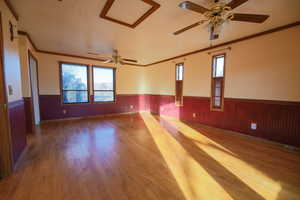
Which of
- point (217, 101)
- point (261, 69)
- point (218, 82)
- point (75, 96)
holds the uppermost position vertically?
point (261, 69)

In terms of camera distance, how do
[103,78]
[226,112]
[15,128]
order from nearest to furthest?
[15,128], [226,112], [103,78]

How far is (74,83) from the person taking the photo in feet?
16.6

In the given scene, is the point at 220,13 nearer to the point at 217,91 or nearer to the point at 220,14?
the point at 220,14

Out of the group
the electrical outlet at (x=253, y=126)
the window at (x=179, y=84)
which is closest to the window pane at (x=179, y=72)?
the window at (x=179, y=84)

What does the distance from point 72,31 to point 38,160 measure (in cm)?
274

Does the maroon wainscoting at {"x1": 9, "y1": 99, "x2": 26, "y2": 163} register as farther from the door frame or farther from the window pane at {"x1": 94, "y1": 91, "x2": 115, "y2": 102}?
the window pane at {"x1": 94, "y1": 91, "x2": 115, "y2": 102}

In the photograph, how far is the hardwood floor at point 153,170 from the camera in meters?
1.47

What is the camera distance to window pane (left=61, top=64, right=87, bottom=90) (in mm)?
4863

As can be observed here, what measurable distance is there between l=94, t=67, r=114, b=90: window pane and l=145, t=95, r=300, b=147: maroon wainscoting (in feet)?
11.3

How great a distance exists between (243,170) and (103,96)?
5332 millimetres

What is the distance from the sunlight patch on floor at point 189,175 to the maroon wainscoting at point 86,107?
12.5 ft

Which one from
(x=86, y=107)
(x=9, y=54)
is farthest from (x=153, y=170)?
(x=86, y=107)

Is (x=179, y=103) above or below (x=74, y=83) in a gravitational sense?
below

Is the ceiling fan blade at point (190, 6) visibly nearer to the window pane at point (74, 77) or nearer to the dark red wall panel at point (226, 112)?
the dark red wall panel at point (226, 112)
